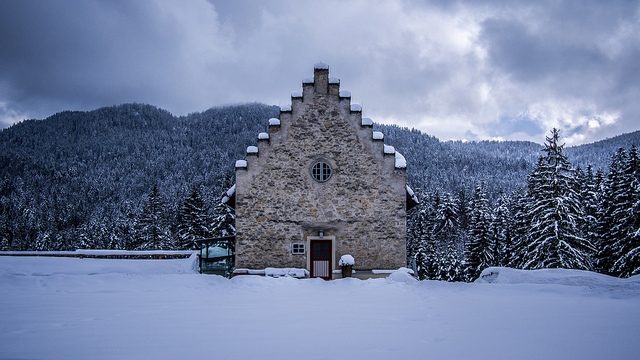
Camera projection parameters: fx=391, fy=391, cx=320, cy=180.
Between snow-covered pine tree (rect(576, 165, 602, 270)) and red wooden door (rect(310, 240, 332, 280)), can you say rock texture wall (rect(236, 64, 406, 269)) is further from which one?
snow-covered pine tree (rect(576, 165, 602, 270))

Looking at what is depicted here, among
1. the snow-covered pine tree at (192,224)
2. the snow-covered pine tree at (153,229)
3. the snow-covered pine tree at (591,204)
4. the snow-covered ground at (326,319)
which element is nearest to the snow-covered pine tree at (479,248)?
the snow-covered pine tree at (591,204)

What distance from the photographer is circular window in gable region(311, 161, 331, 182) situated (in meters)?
18.4

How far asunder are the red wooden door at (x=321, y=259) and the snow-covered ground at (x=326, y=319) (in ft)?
19.8

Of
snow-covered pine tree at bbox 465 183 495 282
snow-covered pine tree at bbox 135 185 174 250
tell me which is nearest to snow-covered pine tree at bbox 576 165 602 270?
snow-covered pine tree at bbox 465 183 495 282

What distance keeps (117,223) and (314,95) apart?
7055cm

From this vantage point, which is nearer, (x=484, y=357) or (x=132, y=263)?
(x=484, y=357)

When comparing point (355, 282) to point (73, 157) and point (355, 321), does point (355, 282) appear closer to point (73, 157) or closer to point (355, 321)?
point (355, 321)

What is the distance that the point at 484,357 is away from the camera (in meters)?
4.78

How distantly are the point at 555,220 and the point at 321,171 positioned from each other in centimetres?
1569

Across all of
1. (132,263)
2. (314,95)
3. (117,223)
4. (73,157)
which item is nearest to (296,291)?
(314,95)

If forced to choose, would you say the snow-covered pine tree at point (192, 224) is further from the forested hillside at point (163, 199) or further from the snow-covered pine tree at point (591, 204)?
the snow-covered pine tree at point (591, 204)

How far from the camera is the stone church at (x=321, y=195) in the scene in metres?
18.0

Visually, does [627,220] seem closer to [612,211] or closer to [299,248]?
[612,211]

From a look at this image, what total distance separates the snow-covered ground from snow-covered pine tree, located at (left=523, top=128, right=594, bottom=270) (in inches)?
547
